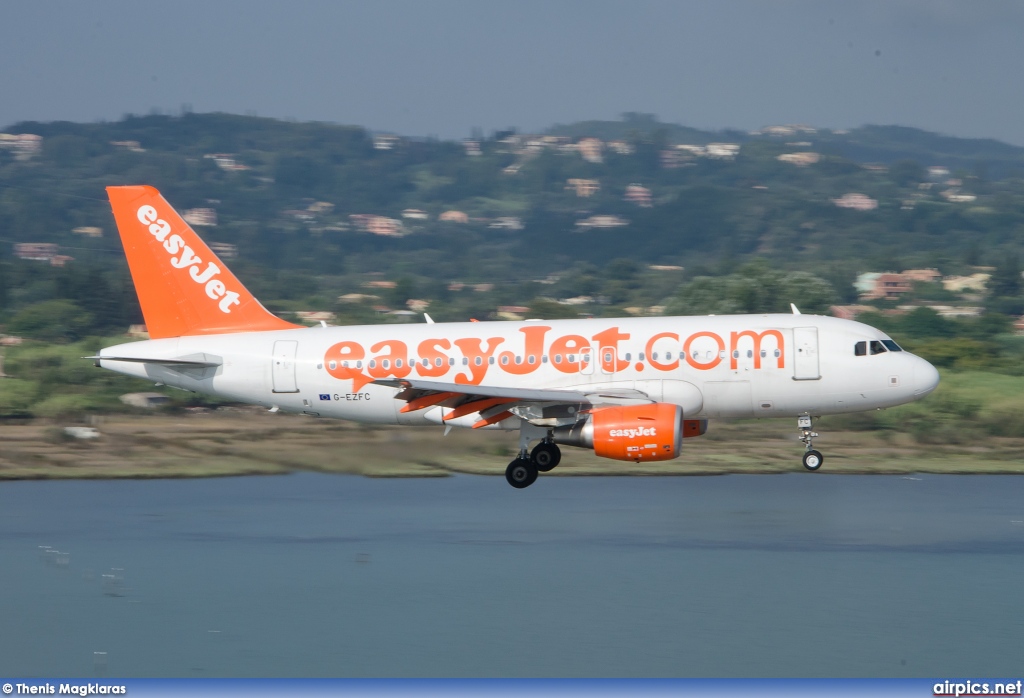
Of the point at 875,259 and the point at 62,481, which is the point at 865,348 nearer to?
the point at 62,481

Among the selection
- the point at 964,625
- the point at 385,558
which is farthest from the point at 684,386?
the point at 385,558

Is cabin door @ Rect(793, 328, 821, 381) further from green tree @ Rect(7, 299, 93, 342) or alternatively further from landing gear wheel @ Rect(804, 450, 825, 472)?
green tree @ Rect(7, 299, 93, 342)

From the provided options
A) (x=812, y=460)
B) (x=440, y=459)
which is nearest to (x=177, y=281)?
(x=440, y=459)

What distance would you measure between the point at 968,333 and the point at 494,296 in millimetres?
71221

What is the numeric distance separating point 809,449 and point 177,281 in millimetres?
19011

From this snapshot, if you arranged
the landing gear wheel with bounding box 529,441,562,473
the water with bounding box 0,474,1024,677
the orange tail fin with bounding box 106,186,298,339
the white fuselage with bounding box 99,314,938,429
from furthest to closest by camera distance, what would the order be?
the orange tail fin with bounding box 106,186,298,339 < the landing gear wheel with bounding box 529,441,562,473 < the white fuselage with bounding box 99,314,938,429 < the water with bounding box 0,474,1024,677

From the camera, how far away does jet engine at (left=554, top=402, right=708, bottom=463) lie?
31.4m

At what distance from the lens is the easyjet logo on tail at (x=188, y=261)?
36906 mm

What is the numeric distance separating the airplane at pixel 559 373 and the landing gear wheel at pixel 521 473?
4cm

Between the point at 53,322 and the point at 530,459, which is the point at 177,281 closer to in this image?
the point at 530,459

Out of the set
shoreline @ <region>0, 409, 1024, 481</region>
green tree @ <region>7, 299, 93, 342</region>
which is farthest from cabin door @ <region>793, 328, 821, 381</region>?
green tree @ <region>7, 299, 93, 342</region>

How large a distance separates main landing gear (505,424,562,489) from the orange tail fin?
8163mm

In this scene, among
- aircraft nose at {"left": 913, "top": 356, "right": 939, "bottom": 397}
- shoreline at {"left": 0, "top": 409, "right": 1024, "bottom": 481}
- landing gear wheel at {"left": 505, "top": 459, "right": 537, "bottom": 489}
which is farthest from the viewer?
shoreline at {"left": 0, "top": 409, "right": 1024, "bottom": 481}

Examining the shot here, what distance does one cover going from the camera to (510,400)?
32.2m
